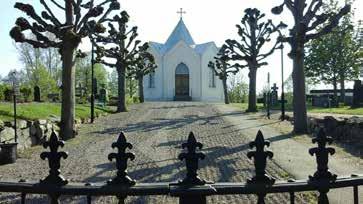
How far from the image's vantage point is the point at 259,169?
2.94m

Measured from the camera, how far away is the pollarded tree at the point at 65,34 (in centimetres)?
1752

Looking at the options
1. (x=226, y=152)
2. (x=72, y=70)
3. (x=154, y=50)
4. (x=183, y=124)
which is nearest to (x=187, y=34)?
(x=154, y=50)

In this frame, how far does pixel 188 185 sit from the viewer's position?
2.82m

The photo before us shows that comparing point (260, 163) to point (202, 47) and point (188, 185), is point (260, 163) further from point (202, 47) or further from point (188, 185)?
point (202, 47)

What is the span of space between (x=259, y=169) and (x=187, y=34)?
66197 mm

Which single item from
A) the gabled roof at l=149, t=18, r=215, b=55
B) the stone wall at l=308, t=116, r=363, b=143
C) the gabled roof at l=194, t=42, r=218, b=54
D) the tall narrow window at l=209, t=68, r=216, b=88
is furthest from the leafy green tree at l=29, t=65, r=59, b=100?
the stone wall at l=308, t=116, r=363, b=143

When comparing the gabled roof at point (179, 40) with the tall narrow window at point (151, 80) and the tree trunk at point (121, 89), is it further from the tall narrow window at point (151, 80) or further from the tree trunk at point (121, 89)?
the tree trunk at point (121, 89)

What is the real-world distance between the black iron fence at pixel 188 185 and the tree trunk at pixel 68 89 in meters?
15.5

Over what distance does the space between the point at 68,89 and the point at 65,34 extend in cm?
223

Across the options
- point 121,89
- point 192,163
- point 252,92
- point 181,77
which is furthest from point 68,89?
point 181,77

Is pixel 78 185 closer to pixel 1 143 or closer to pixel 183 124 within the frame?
pixel 1 143

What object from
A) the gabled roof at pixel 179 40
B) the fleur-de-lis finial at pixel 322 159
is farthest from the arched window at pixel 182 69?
the fleur-de-lis finial at pixel 322 159

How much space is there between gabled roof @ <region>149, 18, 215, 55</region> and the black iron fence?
61.0 meters

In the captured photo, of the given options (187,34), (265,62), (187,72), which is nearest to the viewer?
(265,62)
